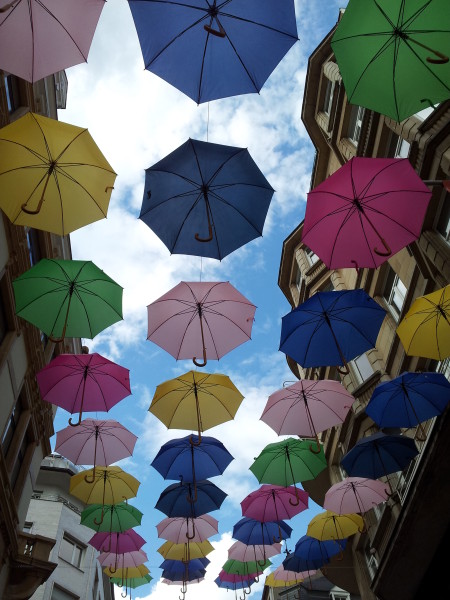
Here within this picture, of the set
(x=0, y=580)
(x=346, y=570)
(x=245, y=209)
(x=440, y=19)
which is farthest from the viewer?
(x=346, y=570)

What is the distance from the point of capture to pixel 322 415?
12633 millimetres

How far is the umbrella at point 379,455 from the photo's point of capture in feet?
38.4

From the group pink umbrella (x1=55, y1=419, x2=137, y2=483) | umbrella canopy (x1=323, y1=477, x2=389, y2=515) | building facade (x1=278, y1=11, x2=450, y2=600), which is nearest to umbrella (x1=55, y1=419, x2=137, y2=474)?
pink umbrella (x1=55, y1=419, x2=137, y2=483)

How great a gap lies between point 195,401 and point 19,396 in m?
5.50

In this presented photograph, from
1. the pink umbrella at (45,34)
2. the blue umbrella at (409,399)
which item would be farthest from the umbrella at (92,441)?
the pink umbrella at (45,34)

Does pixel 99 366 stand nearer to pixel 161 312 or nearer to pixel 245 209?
pixel 161 312

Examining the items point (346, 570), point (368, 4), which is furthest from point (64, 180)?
point (346, 570)

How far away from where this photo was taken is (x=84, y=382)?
11250mm

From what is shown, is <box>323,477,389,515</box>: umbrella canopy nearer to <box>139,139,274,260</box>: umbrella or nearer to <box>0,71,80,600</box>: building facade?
<box>139,139,274,260</box>: umbrella

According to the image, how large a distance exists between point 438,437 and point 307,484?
1158 cm

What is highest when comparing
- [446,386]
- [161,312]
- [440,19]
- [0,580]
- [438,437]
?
[440,19]

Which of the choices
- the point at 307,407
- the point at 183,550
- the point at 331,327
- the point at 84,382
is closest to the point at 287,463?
the point at 307,407

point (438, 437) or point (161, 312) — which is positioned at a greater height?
point (161, 312)

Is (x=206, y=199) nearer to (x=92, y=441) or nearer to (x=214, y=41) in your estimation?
(x=214, y=41)
